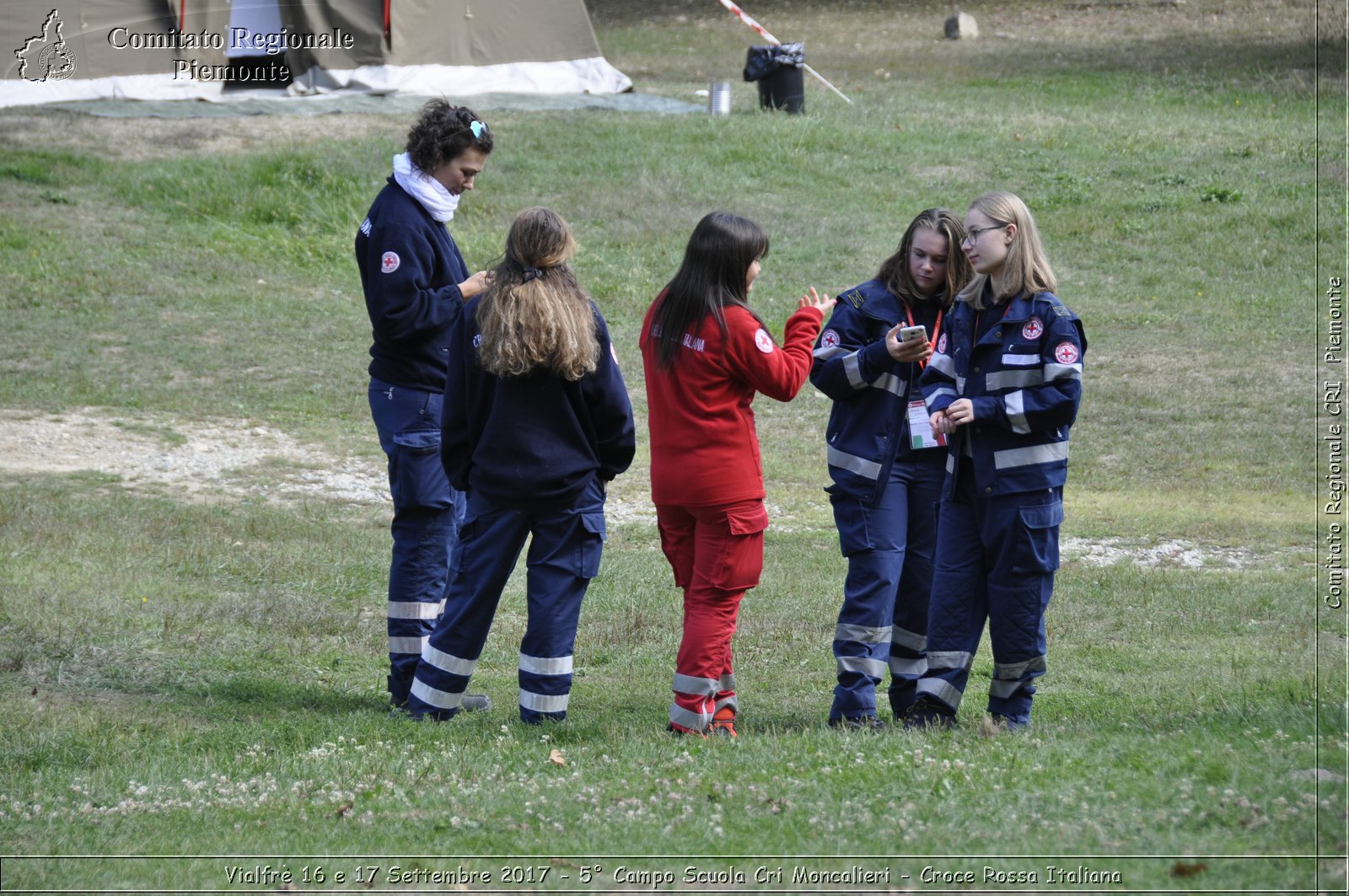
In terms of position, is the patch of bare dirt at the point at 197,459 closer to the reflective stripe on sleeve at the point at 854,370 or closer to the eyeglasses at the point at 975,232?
the reflective stripe on sleeve at the point at 854,370

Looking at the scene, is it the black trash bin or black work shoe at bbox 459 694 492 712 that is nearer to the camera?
black work shoe at bbox 459 694 492 712

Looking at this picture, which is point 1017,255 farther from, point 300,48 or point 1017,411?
point 300,48

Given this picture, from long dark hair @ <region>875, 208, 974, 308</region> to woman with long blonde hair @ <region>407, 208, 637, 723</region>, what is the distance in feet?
3.92

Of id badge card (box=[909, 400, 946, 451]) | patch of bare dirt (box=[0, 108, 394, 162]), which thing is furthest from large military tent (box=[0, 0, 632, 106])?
id badge card (box=[909, 400, 946, 451])

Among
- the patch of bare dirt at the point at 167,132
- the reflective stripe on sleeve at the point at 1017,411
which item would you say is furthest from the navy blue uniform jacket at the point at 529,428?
the patch of bare dirt at the point at 167,132

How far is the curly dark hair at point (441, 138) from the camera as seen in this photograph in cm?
541

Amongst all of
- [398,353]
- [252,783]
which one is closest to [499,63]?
[398,353]

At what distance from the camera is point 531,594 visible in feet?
16.7

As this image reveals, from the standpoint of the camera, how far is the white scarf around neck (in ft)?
17.9

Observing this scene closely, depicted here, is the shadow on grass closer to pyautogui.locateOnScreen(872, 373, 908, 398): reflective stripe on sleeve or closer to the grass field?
the grass field

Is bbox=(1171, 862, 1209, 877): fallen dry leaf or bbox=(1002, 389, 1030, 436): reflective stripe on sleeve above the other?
bbox=(1002, 389, 1030, 436): reflective stripe on sleeve

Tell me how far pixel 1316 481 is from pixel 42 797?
9.09 m

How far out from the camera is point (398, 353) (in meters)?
5.52

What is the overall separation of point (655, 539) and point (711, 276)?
463cm
